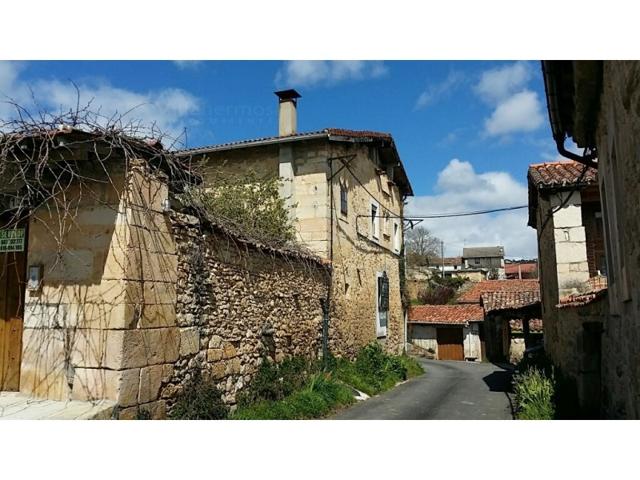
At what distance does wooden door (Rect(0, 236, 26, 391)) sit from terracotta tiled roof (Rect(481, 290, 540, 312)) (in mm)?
17572

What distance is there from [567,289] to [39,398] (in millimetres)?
8307

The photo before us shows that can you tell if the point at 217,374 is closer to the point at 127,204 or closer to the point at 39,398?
the point at 39,398

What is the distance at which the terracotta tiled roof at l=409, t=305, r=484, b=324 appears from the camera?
2433 centimetres

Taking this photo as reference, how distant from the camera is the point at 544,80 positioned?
533 cm

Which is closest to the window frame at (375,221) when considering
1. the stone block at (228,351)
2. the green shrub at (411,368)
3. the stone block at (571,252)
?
the green shrub at (411,368)

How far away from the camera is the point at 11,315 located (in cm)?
522

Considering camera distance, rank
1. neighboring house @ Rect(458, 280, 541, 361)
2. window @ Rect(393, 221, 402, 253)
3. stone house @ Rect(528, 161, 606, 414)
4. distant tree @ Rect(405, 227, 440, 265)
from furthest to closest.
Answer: distant tree @ Rect(405, 227, 440, 265) < neighboring house @ Rect(458, 280, 541, 361) < window @ Rect(393, 221, 402, 253) < stone house @ Rect(528, 161, 606, 414)

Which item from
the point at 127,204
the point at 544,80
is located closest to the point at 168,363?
the point at 127,204

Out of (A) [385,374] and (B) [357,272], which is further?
(B) [357,272]

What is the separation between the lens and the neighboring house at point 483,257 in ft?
197

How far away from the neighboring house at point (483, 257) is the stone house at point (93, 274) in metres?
56.8

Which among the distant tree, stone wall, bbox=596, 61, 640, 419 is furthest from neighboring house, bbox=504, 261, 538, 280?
stone wall, bbox=596, 61, 640, 419

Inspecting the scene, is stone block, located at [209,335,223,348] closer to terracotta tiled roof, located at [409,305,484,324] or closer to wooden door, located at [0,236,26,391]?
wooden door, located at [0,236,26,391]

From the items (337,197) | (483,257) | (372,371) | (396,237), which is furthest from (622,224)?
(483,257)
